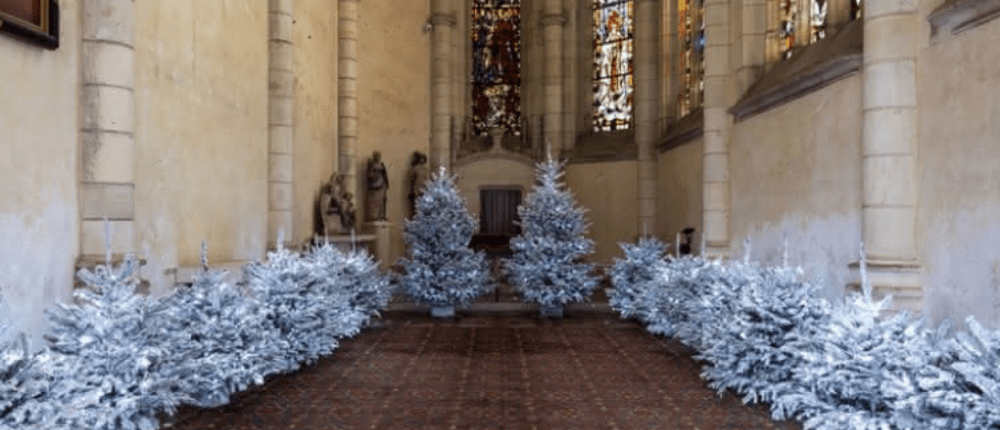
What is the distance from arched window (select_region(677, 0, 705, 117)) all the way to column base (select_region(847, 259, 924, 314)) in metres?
7.70

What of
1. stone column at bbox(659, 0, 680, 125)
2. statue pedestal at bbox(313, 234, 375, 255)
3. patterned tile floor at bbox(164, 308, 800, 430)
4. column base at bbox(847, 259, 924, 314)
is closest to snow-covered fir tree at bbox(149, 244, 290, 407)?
patterned tile floor at bbox(164, 308, 800, 430)

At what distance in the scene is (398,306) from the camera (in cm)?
1258

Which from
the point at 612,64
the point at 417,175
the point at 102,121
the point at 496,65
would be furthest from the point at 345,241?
the point at 612,64

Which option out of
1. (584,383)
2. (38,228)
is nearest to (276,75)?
(38,228)

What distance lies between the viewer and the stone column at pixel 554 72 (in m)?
18.4

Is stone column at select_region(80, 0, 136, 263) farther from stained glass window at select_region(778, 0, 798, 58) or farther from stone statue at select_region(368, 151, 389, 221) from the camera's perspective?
stone statue at select_region(368, 151, 389, 221)

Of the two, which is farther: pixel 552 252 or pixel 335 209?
pixel 335 209

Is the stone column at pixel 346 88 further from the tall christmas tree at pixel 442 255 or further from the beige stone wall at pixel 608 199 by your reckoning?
the beige stone wall at pixel 608 199

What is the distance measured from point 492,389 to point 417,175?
11783 mm

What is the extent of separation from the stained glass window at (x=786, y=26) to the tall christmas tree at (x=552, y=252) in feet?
11.7

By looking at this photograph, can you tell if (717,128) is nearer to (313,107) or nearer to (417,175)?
(313,107)

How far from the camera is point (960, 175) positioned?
6281 millimetres

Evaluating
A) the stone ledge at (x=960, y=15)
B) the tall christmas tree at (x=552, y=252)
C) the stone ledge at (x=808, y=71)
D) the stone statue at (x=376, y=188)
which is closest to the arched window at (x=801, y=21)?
the stone ledge at (x=808, y=71)

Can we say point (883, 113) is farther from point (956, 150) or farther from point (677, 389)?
point (677, 389)
